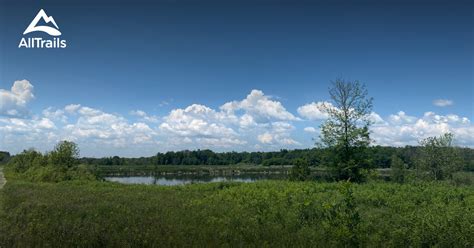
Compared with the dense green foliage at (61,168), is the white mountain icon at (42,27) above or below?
above

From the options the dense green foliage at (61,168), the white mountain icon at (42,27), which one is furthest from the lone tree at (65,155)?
the white mountain icon at (42,27)

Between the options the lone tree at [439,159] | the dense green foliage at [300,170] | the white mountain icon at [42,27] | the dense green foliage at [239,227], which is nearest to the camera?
the dense green foliage at [239,227]

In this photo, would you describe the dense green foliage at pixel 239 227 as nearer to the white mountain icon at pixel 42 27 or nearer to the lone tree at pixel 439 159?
the white mountain icon at pixel 42 27

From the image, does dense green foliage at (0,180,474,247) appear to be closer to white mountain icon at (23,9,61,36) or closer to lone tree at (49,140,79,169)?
white mountain icon at (23,9,61,36)

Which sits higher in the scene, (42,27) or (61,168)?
(42,27)

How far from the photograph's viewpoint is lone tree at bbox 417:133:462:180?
47.9 meters

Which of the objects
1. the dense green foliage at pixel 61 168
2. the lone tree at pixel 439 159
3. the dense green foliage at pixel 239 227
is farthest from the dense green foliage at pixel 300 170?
the dense green foliage at pixel 239 227

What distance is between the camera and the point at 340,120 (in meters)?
32.8

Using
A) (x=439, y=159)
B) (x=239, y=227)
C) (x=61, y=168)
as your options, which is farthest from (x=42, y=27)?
(x=439, y=159)

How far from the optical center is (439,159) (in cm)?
4825

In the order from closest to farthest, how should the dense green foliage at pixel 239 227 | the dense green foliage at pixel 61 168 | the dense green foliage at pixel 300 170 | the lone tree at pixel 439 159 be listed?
the dense green foliage at pixel 239 227
the dense green foliage at pixel 61 168
the lone tree at pixel 439 159
the dense green foliage at pixel 300 170

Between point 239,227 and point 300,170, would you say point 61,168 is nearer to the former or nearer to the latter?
point 239,227

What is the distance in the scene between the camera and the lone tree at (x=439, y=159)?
157 ft

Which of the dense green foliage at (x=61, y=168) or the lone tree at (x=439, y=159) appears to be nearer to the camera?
the dense green foliage at (x=61, y=168)
